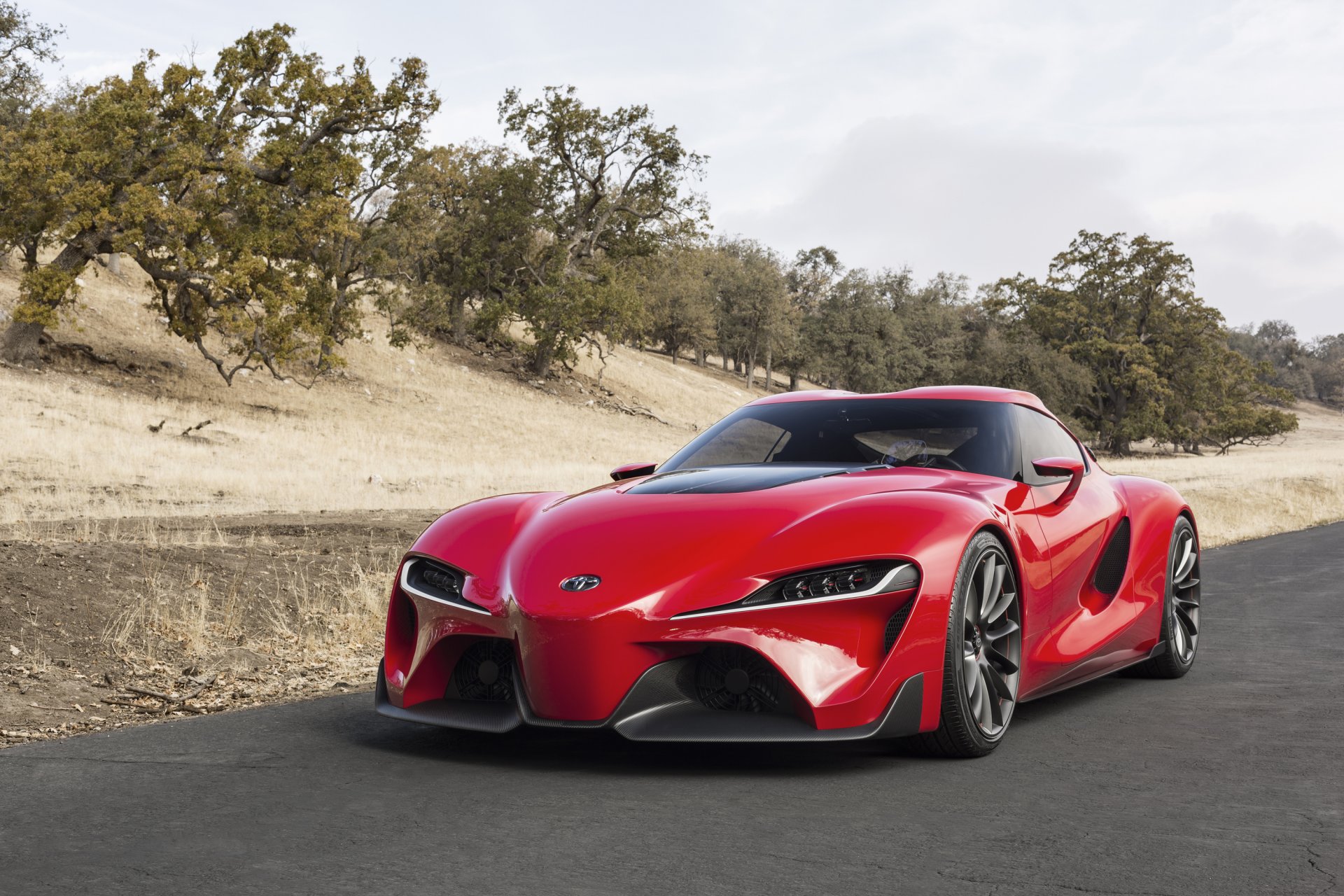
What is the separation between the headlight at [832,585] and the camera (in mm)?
4336

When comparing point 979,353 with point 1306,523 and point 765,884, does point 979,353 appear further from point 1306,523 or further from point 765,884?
point 765,884


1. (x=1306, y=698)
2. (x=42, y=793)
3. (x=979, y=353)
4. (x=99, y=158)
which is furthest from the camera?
(x=979, y=353)

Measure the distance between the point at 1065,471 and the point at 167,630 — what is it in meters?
5.15

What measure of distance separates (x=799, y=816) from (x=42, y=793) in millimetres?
2391

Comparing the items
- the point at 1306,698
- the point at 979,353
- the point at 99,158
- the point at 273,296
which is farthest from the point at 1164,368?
the point at 1306,698

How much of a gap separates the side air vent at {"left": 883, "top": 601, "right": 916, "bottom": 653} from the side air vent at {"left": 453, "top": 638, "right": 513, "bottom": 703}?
1282 mm

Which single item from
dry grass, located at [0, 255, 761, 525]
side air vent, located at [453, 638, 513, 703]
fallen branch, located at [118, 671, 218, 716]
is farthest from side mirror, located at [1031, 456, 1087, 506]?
dry grass, located at [0, 255, 761, 525]

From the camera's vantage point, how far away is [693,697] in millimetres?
4398

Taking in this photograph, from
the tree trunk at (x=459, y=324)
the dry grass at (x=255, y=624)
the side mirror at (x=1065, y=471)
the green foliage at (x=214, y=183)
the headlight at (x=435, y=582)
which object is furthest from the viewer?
the tree trunk at (x=459, y=324)

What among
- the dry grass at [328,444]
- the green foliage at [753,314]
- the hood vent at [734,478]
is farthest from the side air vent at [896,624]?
the green foliage at [753,314]

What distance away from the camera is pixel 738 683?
14.4 feet

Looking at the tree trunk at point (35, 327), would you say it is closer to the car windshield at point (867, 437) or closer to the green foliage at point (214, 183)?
the green foliage at point (214, 183)

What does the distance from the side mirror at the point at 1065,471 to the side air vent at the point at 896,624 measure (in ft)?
4.89

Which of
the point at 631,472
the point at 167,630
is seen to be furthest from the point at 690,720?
the point at 167,630
